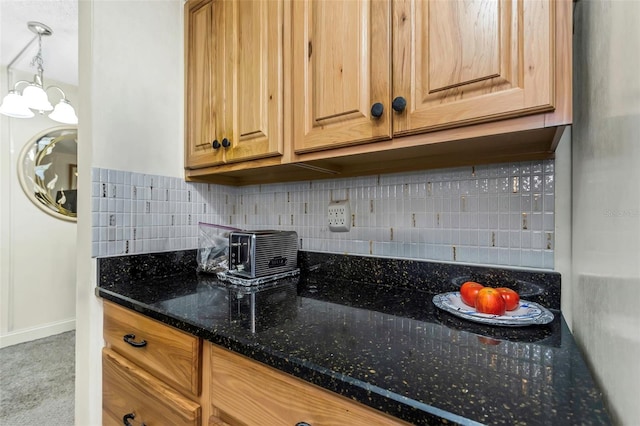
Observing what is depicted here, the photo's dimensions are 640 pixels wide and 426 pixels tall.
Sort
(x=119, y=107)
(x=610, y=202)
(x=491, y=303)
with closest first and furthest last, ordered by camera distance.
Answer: (x=610, y=202), (x=491, y=303), (x=119, y=107)

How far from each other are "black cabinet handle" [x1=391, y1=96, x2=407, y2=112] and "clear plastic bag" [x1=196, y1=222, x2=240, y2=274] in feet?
3.14

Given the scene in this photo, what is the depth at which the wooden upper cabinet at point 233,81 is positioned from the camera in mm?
1049

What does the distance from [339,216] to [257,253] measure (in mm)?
365

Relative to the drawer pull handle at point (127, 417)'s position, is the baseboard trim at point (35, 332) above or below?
below

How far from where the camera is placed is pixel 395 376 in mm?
481

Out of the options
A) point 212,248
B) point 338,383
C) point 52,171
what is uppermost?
point 52,171

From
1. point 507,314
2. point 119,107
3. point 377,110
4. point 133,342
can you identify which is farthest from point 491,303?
point 119,107

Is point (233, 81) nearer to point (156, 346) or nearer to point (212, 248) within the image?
point (212, 248)

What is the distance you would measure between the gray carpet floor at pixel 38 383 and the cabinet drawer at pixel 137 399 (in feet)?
2.84

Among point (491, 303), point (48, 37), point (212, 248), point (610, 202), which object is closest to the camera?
point (610, 202)

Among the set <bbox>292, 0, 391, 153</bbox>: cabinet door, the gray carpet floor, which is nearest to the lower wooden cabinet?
<bbox>292, 0, 391, 153</bbox>: cabinet door


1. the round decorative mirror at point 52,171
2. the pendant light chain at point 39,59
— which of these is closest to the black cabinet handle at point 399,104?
the pendant light chain at point 39,59

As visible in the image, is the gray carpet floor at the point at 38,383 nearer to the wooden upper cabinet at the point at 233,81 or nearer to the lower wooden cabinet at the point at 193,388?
the lower wooden cabinet at the point at 193,388

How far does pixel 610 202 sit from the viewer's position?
1.51ft
